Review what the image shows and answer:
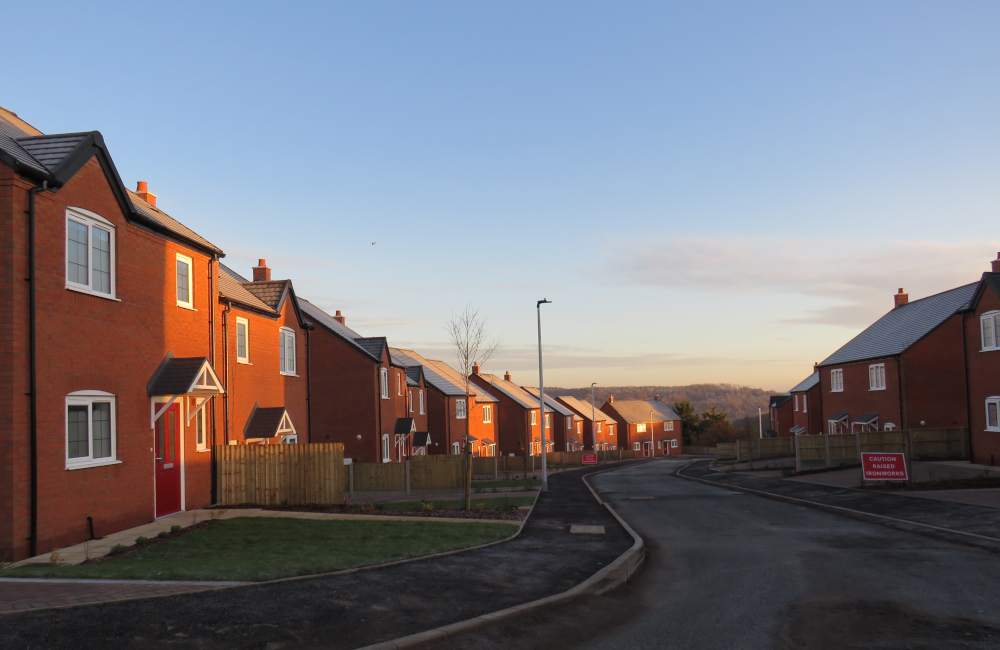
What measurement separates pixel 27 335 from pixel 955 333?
42.4 meters

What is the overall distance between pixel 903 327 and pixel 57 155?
44.2 metres

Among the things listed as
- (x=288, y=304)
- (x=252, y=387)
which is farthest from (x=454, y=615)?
(x=288, y=304)

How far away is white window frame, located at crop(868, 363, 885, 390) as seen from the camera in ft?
135

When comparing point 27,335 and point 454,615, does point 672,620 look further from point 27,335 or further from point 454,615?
point 27,335

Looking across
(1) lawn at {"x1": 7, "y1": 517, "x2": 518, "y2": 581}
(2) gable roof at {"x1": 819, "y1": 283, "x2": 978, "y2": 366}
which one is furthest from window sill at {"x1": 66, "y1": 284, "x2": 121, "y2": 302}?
(2) gable roof at {"x1": 819, "y1": 283, "x2": 978, "y2": 366}

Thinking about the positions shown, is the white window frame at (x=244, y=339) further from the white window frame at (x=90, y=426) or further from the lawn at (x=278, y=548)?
the white window frame at (x=90, y=426)

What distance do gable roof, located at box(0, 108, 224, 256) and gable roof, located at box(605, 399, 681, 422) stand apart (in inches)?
3872

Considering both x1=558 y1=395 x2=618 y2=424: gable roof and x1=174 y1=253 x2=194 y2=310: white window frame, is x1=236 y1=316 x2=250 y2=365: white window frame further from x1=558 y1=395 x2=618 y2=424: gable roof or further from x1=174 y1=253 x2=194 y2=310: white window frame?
x1=558 y1=395 x2=618 y2=424: gable roof

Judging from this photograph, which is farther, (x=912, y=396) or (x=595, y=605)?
(x=912, y=396)

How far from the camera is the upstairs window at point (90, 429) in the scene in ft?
44.4

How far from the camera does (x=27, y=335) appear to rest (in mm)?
12391

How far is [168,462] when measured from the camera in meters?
17.9

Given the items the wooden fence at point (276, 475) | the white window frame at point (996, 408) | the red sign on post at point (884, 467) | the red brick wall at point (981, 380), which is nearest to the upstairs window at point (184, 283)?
the wooden fence at point (276, 475)

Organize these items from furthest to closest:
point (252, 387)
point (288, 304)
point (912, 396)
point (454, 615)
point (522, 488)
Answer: point (912, 396) → point (522, 488) → point (288, 304) → point (252, 387) → point (454, 615)
